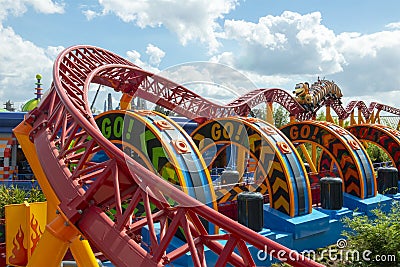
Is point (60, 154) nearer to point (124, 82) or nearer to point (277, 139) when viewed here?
point (277, 139)

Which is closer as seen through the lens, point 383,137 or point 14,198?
point 14,198

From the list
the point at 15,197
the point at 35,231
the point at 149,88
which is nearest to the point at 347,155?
the point at 149,88

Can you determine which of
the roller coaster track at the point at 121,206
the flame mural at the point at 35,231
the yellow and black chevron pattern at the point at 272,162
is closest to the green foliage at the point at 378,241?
the roller coaster track at the point at 121,206

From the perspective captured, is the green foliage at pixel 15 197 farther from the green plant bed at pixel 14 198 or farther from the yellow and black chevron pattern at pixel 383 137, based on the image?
the yellow and black chevron pattern at pixel 383 137

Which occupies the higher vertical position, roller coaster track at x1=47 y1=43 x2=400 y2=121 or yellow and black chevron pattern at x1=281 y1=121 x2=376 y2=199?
roller coaster track at x1=47 y1=43 x2=400 y2=121

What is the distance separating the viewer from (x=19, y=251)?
677 centimetres

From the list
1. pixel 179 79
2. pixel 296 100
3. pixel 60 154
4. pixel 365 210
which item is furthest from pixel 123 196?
pixel 296 100

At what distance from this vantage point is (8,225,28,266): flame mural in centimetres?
673

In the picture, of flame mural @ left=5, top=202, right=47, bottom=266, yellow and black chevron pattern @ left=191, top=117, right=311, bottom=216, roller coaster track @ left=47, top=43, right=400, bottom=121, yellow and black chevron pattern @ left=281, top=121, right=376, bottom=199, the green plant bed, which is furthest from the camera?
yellow and black chevron pattern @ left=281, top=121, right=376, bottom=199

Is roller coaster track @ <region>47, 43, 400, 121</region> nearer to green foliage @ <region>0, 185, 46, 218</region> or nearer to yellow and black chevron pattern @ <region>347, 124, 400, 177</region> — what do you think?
green foliage @ <region>0, 185, 46, 218</region>

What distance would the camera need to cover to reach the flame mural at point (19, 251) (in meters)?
6.73

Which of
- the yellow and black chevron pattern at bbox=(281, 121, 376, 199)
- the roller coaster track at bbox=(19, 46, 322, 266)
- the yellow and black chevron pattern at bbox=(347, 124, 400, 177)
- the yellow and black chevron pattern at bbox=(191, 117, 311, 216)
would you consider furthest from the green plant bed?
the yellow and black chevron pattern at bbox=(347, 124, 400, 177)

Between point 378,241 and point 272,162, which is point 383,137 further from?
point 378,241

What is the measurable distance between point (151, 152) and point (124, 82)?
211 inches
